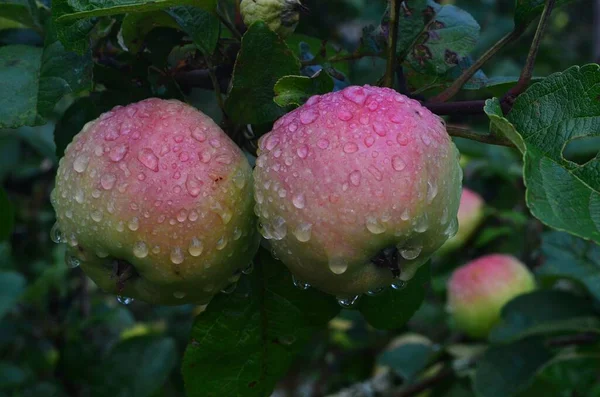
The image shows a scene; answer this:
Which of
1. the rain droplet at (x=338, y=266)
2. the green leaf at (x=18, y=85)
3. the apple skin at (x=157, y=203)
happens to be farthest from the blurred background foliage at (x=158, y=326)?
the rain droplet at (x=338, y=266)

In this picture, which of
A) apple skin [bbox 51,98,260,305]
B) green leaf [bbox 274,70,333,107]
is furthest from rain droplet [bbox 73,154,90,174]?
green leaf [bbox 274,70,333,107]

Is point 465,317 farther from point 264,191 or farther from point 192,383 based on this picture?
point 264,191

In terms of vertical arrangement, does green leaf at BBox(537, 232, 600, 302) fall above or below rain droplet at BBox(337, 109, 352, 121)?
below

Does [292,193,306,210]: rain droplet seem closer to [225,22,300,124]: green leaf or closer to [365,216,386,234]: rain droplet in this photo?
[365,216,386,234]: rain droplet

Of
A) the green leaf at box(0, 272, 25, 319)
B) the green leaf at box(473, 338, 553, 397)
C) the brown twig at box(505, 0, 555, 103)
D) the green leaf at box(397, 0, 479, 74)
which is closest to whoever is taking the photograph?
the brown twig at box(505, 0, 555, 103)

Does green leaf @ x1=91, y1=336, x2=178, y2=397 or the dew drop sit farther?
green leaf @ x1=91, y1=336, x2=178, y2=397

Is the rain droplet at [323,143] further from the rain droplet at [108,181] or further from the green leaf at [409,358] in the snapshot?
the green leaf at [409,358]
